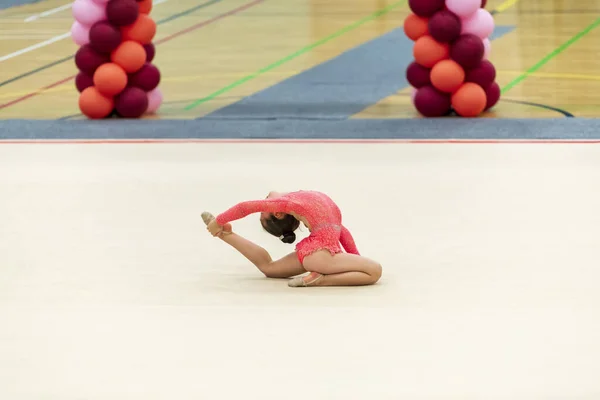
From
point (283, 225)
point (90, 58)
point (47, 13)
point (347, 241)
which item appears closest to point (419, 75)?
point (90, 58)

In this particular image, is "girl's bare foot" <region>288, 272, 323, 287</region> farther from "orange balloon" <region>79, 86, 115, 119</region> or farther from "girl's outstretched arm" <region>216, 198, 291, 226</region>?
"orange balloon" <region>79, 86, 115, 119</region>

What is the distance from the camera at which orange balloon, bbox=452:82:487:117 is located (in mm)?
8023

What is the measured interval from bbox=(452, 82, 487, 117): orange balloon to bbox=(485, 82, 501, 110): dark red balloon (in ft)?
0.51

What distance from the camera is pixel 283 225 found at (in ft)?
15.0

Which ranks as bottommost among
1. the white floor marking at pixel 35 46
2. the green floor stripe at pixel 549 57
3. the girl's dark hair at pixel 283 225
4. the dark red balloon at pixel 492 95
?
the green floor stripe at pixel 549 57

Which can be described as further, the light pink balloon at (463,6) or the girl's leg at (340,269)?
the light pink balloon at (463,6)

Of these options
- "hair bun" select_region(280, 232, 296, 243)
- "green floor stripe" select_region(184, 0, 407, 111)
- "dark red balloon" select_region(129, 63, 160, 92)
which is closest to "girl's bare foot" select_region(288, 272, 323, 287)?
"hair bun" select_region(280, 232, 296, 243)

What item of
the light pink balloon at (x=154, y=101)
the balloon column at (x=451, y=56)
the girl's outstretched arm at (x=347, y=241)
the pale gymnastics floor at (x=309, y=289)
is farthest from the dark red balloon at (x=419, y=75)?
the girl's outstretched arm at (x=347, y=241)

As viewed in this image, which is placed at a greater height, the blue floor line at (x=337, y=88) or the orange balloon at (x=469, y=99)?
the orange balloon at (x=469, y=99)

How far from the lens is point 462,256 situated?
16.0ft

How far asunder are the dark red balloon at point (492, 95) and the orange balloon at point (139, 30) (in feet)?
8.05

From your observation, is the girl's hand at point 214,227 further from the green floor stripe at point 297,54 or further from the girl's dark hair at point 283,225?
the green floor stripe at point 297,54

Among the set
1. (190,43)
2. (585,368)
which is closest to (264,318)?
(585,368)

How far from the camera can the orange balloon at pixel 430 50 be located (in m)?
8.05
